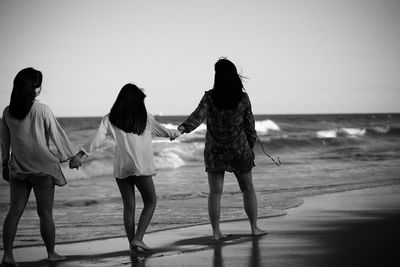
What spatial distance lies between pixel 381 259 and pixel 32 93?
3021 millimetres

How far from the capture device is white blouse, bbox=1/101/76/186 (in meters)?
4.80

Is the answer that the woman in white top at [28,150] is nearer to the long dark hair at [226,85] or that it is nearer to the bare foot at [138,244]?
the bare foot at [138,244]

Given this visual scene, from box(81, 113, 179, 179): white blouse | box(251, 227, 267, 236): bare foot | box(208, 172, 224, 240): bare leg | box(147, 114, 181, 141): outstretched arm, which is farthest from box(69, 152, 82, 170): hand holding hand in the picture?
box(251, 227, 267, 236): bare foot

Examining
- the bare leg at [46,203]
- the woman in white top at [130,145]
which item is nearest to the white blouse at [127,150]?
the woman in white top at [130,145]

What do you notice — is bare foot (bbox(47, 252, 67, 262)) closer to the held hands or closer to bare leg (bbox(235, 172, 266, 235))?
the held hands

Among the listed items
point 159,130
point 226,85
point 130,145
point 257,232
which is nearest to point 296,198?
point 257,232

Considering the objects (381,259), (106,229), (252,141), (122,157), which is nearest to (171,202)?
(106,229)

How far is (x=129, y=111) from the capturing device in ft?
16.9

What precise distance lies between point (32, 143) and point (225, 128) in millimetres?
1848

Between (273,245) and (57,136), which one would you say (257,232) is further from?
(57,136)

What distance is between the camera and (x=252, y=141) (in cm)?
595

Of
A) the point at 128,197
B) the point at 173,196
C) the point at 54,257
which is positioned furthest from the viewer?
the point at 173,196

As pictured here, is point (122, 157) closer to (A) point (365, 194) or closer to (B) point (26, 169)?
(B) point (26, 169)

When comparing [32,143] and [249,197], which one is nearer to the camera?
[32,143]
